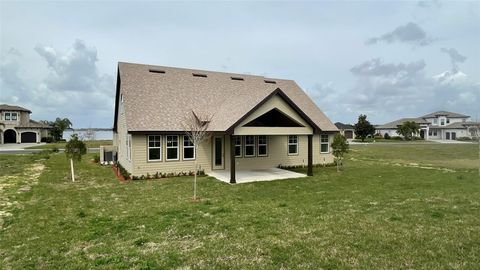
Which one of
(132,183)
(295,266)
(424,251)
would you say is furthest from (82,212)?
(424,251)

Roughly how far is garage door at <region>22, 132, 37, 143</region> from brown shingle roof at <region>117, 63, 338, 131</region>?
49.6m

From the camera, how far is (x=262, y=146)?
894 inches

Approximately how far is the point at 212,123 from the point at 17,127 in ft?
183

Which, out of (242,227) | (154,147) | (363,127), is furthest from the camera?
(363,127)

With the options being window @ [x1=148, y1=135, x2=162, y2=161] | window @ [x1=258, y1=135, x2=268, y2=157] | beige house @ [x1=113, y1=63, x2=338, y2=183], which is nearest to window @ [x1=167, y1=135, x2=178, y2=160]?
beige house @ [x1=113, y1=63, x2=338, y2=183]

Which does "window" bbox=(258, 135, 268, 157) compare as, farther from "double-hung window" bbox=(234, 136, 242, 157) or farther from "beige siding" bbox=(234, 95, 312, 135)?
"beige siding" bbox=(234, 95, 312, 135)

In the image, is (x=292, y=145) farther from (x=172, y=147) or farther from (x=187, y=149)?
(x=172, y=147)

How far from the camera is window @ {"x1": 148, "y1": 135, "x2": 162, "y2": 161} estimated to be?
1875 cm

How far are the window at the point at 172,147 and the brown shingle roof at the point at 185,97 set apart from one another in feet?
2.18

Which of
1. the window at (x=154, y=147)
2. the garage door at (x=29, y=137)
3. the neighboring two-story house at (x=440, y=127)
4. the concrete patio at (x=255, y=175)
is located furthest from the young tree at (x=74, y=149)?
the neighboring two-story house at (x=440, y=127)

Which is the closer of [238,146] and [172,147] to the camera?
[172,147]

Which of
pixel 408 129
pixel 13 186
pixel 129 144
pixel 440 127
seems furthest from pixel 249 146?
pixel 440 127

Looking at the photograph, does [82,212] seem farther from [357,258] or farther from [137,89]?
[137,89]

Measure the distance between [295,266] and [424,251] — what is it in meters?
2.95
